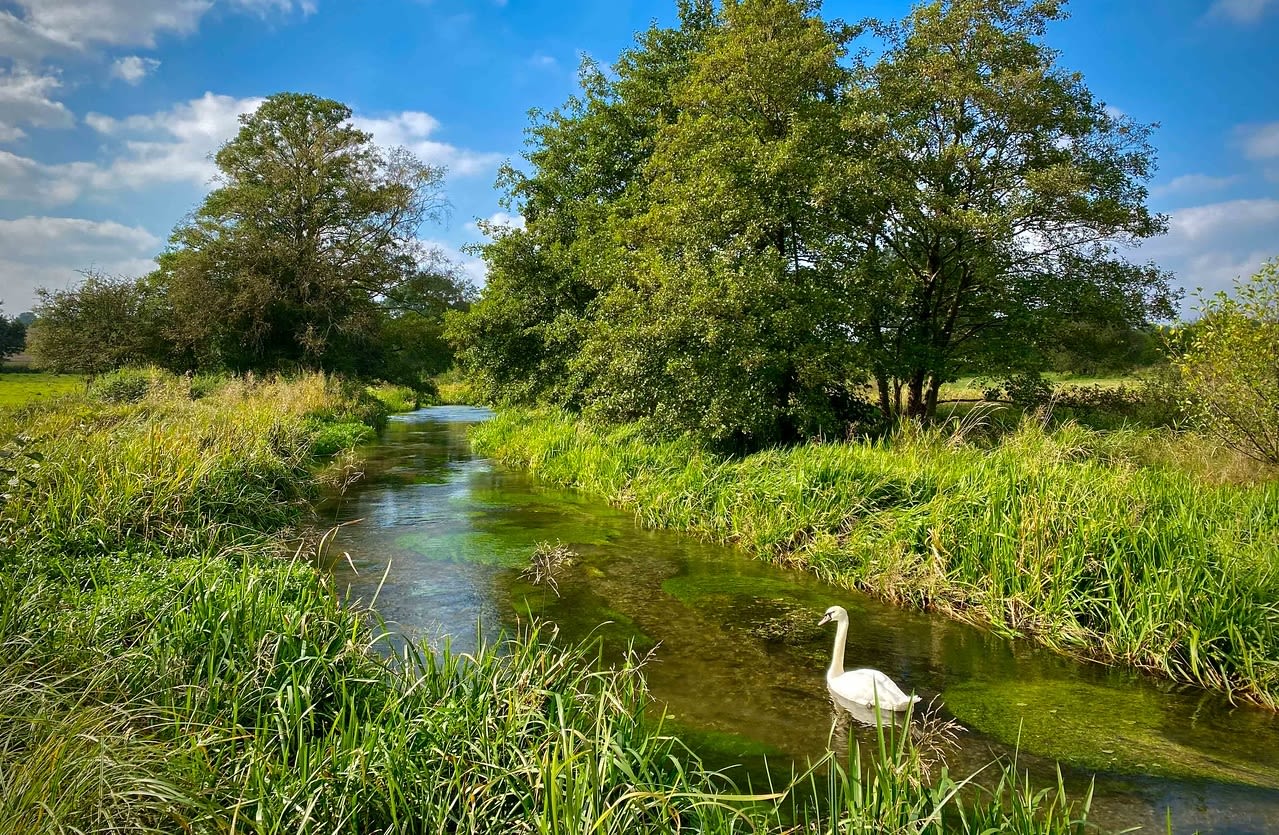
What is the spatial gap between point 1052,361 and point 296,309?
1168 inches

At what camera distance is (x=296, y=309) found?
31.4 m

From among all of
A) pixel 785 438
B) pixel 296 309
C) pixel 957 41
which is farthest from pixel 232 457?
pixel 296 309

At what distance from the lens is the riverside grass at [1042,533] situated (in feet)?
20.5

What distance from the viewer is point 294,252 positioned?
30.7 meters

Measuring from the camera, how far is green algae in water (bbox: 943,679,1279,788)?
4867 mm

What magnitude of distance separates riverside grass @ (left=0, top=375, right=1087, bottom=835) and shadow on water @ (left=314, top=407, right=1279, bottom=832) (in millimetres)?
551

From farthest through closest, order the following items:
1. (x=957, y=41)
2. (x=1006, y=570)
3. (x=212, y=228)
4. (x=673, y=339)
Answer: (x=212, y=228)
(x=957, y=41)
(x=673, y=339)
(x=1006, y=570)

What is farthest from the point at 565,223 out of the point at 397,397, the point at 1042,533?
the point at 397,397

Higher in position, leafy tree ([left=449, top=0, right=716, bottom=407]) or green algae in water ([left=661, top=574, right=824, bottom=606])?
leafy tree ([left=449, top=0, right=716, bottom=407])

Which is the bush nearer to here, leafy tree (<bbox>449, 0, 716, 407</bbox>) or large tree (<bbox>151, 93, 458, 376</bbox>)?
leafy tree (<bbox>449, 0, 716, 407</bbox>)

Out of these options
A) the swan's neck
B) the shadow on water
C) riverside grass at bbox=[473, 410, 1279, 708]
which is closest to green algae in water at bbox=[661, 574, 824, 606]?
the shadow on water

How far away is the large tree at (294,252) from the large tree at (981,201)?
Result: 24209mm

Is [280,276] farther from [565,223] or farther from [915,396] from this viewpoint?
[915,396]

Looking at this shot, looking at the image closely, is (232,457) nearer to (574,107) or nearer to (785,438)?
(785,438)
